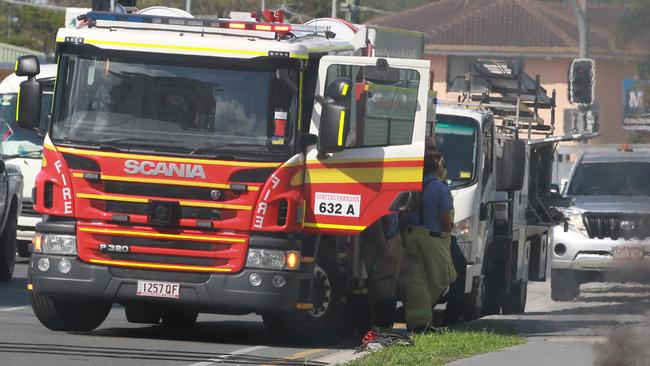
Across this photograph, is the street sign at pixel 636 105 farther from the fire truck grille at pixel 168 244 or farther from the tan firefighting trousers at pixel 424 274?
the fire truck grille at pixel 168 244

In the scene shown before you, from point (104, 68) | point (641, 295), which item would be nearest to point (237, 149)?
point (104, 68)

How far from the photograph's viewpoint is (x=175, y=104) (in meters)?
12.8

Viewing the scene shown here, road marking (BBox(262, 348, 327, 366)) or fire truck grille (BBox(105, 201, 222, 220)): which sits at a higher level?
fire truck grille (BBox(105, 201, 222, 220))

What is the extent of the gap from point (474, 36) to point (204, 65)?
17873mm

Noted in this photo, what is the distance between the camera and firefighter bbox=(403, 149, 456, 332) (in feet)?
44.7

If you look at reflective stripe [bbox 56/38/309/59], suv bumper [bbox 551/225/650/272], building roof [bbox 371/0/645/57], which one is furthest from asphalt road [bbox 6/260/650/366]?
reflective stripe [bbox 56/38/309/59]

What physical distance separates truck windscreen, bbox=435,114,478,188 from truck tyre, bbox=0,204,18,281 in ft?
19.2

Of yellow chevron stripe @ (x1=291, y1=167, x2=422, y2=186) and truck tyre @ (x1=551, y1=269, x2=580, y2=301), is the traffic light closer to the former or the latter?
yellow chevron stripe @ (x1=291, y1=167, x2=422, y2=186)

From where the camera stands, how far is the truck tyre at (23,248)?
900 inches

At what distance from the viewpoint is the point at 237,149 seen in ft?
41.3

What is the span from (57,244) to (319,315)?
2.50 m

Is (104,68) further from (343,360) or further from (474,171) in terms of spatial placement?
(474,171)

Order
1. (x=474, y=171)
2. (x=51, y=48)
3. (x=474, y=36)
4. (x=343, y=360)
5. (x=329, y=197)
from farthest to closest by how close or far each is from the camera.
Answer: (x=51, y=48), (x=474, y=36), (x=474, y=171), (x=329, y=197), (x=343, y=360)

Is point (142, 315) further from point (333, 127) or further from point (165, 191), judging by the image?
point (333, 127)
